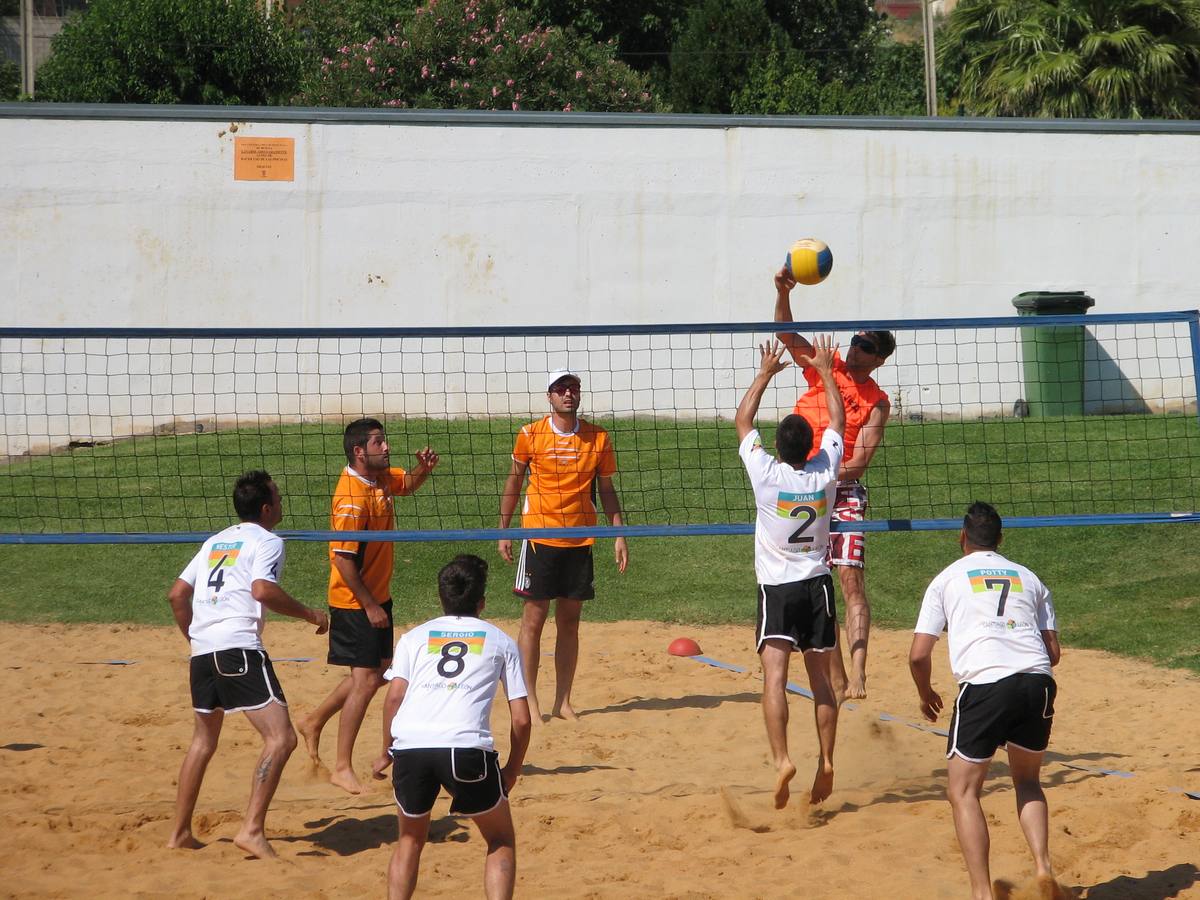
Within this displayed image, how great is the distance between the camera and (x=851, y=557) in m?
7.50

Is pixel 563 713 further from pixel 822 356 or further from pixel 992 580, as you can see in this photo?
pixel 992 580

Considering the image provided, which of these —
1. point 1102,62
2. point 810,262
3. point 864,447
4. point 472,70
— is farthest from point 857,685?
point 472,70

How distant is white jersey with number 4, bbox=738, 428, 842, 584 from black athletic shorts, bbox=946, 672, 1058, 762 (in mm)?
1275

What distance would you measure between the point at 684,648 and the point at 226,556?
14.4 feet

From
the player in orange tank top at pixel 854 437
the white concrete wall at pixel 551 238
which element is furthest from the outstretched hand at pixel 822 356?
the white concrete wall at pixel 551 238

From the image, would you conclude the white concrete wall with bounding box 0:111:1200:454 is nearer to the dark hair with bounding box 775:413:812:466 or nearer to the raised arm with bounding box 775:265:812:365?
the raised arm with bounding box 775:265:812:365

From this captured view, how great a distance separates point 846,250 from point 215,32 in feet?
45.0

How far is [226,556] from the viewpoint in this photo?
5.83 meters

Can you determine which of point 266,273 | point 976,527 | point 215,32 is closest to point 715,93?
point 215,32

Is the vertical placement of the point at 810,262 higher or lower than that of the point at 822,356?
higher

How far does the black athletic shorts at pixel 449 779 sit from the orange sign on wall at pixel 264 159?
1171cm

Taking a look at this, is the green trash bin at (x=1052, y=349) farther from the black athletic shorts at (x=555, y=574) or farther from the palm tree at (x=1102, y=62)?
the black athletic shorts at (x=555, y=574)

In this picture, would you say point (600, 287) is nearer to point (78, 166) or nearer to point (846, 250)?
point (846, 250)

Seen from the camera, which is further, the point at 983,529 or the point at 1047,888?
the point at 983,529
